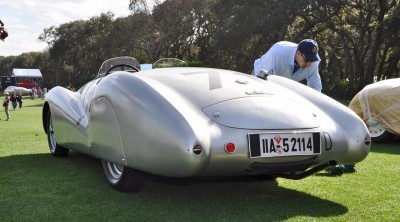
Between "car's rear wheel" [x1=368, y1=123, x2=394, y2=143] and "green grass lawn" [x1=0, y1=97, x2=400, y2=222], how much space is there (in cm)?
266

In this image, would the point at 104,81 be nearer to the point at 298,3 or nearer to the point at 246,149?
the point at 246,149

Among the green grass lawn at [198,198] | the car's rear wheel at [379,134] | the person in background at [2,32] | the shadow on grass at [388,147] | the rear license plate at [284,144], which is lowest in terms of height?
the shadow on grass at [388,147]

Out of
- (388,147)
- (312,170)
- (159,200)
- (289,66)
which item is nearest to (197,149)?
(159,200)

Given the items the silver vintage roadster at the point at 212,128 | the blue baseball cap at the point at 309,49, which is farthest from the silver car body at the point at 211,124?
the blue baseball cap at the point at 309,49

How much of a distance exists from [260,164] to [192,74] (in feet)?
3.94

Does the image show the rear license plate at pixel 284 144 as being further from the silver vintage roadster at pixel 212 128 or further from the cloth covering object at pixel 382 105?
the cloth covering object at pixel 382 105

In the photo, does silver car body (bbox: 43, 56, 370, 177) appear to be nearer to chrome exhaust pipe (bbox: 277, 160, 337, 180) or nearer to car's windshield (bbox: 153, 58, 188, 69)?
chrome exhaust pipe (bbox: 277, 160, 337, 180)

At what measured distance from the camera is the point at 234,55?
41812 millimetres

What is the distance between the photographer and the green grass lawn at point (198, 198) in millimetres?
3115

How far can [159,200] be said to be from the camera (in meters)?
3.53

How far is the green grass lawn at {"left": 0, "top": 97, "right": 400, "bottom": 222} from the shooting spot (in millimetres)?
3115

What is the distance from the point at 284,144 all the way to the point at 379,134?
500cm

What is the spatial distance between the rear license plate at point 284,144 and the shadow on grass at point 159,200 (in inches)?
16.8

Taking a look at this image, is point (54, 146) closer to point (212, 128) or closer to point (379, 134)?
point (212, 128)
